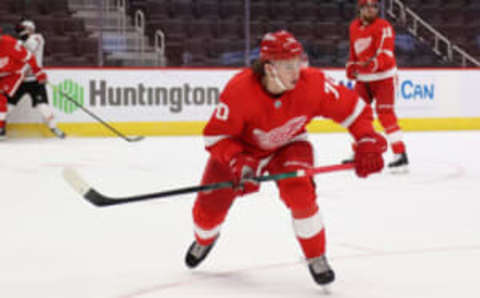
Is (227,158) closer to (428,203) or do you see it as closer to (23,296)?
(23,296)

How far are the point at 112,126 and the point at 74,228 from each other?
5.22 meters

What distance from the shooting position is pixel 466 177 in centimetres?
518

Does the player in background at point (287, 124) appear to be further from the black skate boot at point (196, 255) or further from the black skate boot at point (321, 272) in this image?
the black skate boot at point (196, 255)

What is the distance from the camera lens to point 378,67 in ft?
18.0

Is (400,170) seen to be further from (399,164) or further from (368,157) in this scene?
(368,157)

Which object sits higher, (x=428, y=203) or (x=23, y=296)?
(x=23, y=296)

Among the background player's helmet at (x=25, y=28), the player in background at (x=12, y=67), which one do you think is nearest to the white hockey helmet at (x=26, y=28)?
the background player's helmet at (x=25, y=28)

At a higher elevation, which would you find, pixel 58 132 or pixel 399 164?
pixel 399 164

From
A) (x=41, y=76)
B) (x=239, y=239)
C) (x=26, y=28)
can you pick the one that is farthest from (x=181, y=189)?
(x=26, y=28)

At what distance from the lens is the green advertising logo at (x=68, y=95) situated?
27.9ft

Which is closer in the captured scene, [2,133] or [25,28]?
[2,133]

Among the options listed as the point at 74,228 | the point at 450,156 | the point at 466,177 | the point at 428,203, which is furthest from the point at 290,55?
the point at 450,156

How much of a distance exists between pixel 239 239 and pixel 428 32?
27.9 feet

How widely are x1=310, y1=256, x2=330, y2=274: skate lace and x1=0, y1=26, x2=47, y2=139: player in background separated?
622 centimetres
